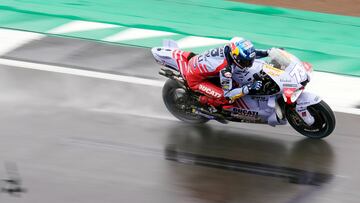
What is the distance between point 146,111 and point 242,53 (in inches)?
88.8

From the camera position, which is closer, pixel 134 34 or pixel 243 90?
pixel 243 90

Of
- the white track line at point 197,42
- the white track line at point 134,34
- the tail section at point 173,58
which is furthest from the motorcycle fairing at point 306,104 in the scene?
the white track line at point 134,34

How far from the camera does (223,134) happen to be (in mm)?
11078

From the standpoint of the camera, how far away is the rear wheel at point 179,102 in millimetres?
11336

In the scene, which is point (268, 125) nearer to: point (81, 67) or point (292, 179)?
point (292, 179)

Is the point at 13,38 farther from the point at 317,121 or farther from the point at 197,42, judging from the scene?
the point at 317,121

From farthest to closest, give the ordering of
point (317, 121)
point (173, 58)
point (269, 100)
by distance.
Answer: point (173, 58)
point (269, 100)
point (317, 121)

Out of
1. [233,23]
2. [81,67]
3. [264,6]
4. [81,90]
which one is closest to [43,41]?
[81,67]

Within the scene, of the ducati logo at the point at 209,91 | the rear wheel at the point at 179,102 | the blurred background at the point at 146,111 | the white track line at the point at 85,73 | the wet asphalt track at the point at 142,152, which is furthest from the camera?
the white track line at the point at 85,73

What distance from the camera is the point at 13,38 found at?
14438 mm

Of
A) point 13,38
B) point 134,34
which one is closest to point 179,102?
point 134,34

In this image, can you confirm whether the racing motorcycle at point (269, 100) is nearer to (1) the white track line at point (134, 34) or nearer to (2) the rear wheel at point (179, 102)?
(2) the rear wheel at point (179, 102)

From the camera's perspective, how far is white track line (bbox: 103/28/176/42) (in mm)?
14469

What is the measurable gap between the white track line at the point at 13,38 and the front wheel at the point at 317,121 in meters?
6.03
